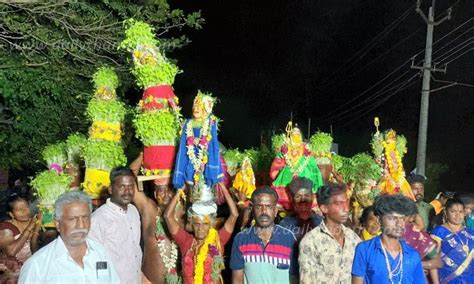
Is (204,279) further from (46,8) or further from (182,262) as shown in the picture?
(46,8)

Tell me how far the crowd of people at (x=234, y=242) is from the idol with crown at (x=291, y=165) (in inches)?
19.3

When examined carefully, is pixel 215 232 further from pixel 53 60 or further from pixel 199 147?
pixel 53 60

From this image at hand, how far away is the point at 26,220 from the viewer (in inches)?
291

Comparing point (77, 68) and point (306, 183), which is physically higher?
point (77, 68)

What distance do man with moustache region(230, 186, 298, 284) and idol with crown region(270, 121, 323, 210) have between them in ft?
7.10

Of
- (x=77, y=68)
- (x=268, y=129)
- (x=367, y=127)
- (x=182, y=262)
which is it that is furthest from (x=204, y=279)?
(x=367, y=127)

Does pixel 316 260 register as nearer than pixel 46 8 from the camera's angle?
Yes

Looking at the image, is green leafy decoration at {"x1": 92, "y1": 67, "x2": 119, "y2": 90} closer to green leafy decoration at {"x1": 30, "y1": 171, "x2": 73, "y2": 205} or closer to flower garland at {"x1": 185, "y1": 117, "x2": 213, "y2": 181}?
green leafy decoration at {"x1": 30, "y1": 171, "x2": 73, "y2": 205}

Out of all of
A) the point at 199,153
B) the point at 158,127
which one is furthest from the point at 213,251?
the point at 158,127

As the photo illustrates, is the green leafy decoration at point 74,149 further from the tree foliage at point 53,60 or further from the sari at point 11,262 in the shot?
the sari at point 11,262

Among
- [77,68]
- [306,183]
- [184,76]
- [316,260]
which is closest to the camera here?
[316,260]

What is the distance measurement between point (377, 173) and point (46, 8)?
540 centimetres

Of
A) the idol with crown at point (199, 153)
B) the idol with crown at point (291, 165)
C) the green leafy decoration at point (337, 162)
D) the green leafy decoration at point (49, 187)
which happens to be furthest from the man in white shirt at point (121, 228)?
the green leafy decoration at point (337, 162)

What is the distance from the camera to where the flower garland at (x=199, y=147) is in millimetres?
6484
